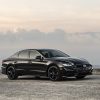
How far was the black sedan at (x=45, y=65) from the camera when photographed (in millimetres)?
21172

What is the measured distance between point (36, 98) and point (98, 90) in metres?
2.61

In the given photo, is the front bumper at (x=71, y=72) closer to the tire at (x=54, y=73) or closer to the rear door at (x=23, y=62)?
the tire at (x=54, y=73)

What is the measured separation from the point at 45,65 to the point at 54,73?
0.76 m

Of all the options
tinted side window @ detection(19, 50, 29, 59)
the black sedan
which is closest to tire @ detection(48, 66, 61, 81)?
the black sedan

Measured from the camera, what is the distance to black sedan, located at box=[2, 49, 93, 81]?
21.2 metres

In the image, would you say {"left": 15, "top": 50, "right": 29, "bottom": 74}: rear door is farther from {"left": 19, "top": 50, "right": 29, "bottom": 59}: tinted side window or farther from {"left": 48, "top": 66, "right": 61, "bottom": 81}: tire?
{"left": 48, "top": 66, "right": 61, "bottom": 81}: tire

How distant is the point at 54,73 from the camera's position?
21.3m

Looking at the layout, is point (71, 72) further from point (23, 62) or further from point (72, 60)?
point (23, 62)

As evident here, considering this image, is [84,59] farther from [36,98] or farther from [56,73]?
[36,98]

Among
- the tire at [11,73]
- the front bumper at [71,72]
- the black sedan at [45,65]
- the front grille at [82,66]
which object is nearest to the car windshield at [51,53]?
the black sedan at [45,65]

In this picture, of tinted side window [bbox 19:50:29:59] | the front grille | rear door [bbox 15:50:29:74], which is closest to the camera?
the front grille

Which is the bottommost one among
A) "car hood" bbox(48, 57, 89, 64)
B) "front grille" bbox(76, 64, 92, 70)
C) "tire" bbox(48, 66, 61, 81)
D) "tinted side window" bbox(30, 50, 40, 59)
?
"tire" bbox(48, 66, 61, 81)

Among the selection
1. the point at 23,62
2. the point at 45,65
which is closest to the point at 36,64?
the point at 45,65

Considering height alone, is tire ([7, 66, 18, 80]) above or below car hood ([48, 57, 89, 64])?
below
